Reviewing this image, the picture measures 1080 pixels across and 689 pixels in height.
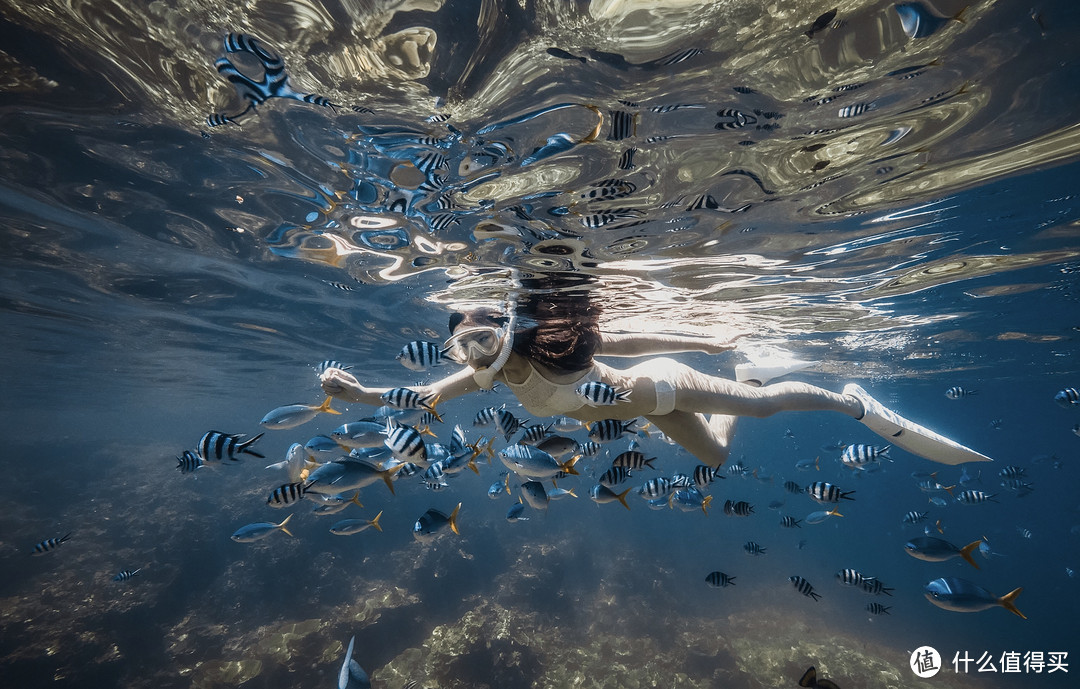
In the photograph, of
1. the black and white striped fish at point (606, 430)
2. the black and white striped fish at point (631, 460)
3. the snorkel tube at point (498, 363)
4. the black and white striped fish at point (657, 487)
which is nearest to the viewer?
the snorkel tube at point (498, 363)

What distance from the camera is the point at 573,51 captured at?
15.0 ft

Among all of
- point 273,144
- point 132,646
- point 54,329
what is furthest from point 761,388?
point 54,329

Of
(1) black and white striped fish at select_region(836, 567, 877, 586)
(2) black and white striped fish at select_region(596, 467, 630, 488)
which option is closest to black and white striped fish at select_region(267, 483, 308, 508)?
(2) black and white striped fish at select_region(596, 467, 630, 488)

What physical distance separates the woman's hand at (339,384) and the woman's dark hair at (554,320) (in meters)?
1.54

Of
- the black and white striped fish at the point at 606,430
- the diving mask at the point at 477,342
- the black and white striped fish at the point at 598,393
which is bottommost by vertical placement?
the black and white striped fish at the point at 606,430

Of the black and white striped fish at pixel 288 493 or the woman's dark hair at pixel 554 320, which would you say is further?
the woman's dark hair at pixel 554 320

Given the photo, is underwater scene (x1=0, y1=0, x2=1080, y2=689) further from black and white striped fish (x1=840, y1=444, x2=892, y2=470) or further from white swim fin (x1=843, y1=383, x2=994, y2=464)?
black and white striped fish (x1=840, y1=444, x2=892, y2=470)

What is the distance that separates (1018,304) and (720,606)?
19.0 metres

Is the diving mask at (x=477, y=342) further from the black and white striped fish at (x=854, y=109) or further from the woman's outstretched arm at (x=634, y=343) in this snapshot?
the black and white striped fish at (x=854, y=109)

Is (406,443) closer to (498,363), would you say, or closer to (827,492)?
(498,363)

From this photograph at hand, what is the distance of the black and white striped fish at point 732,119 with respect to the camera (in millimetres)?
5367

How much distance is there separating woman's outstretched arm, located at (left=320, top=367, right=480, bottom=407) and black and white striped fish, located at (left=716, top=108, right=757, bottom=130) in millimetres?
4791

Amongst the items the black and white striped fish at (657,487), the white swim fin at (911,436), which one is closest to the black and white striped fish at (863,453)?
the white swim fin at (911,436)

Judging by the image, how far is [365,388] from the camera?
618 centimetres
